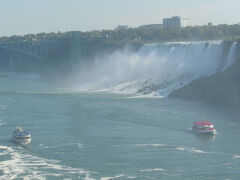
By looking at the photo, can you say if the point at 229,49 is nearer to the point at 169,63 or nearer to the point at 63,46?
the point at 169,63

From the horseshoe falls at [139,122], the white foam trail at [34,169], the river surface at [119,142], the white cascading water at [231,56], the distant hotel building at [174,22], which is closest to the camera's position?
the white foam trail at [34,169]

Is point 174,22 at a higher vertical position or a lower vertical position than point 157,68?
higher

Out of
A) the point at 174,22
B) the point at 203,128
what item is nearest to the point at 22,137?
the point at 203,128

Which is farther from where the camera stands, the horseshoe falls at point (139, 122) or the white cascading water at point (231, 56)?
the white cascading water at point (231, 56)

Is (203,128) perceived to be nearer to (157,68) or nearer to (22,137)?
(22,137)

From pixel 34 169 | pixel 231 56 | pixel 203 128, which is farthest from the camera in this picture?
pixel 231 56

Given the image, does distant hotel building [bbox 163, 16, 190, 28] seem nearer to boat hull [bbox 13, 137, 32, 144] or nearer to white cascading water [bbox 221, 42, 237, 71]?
white cascading water [bbox 221, 42, 237, 71]

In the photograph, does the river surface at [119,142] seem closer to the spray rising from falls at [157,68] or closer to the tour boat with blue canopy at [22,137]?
the tour boat with blue canopy at [22,137]

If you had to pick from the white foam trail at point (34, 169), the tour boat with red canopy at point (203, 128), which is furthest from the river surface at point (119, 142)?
the tour boat with red canopy at point (203, 128)
